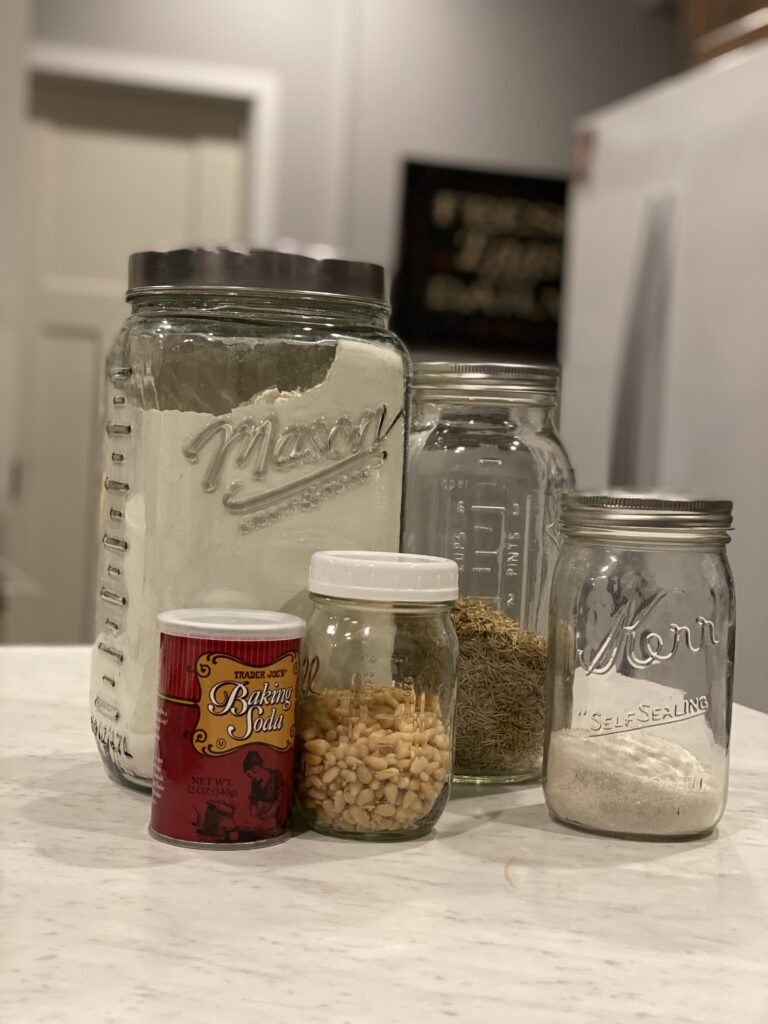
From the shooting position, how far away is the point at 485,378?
722 mm

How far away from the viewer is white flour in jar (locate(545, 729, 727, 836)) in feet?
2.03

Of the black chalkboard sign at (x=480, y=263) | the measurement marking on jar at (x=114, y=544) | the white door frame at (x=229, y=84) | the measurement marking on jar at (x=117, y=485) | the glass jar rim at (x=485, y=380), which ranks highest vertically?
the white door frame at (x=229, y=84)

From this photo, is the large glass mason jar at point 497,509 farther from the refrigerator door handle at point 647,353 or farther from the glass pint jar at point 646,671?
the refrigerator door handle at point 647,353

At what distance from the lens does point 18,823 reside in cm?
61

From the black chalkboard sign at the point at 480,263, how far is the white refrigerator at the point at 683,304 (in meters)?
0.62

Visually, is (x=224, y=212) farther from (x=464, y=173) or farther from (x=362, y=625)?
(x=362, y=625)

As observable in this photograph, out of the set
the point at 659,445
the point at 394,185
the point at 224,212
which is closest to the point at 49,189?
the point at 224,212

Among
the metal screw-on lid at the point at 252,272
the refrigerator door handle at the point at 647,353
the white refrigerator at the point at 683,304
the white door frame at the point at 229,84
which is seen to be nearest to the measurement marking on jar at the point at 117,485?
the metal screw-on lid at the point at 252,272

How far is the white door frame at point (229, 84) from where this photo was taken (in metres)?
2.95

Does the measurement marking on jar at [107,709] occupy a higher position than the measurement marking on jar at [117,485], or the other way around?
the measurement marking on jar at [117,485]

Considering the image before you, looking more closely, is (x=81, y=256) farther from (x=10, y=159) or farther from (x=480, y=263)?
(x=480, y=263)

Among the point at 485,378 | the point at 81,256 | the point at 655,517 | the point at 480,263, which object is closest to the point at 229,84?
the point at 81,256

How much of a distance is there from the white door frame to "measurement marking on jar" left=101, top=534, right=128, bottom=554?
94.5 inches

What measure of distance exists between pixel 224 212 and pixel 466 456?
256cm
